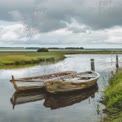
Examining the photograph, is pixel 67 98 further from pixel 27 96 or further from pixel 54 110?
pixel 54 110

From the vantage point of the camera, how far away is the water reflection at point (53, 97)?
23.3 meters

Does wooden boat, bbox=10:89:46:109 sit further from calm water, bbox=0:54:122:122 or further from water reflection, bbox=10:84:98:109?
calm water, bbox=0:54:122:122

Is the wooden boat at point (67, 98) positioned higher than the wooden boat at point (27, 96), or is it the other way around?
the wooden boat at point (27, 96)

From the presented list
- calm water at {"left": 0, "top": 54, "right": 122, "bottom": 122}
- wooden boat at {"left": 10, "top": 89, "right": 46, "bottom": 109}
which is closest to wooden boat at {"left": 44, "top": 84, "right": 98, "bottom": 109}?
calm water at {"left": 0, "top": 54, "right": 122, "bottom": 122}

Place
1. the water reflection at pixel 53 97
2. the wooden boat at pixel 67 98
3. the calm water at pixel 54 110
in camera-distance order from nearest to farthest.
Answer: the calm water at pixel 54 110, the wooden boat at pixel 67 98, the water reflection at pixel 53 97

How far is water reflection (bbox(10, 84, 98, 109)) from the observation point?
23.3m

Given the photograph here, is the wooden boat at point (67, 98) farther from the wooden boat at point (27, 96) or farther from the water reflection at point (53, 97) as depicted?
the wooden boat at point (27, 96)

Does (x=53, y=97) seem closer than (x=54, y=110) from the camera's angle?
No

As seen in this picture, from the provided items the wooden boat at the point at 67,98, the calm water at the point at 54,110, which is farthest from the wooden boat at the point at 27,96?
the wooden boat at the point at 67,98

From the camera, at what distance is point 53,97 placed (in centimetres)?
2538

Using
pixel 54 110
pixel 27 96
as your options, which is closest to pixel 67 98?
pixel 27 96

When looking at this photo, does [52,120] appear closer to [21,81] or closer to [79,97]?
[79,97]

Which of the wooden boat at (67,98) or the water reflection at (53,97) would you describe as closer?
the wooden boat at (67,98)

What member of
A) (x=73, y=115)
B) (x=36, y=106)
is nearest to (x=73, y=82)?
(x=36, y=106)
